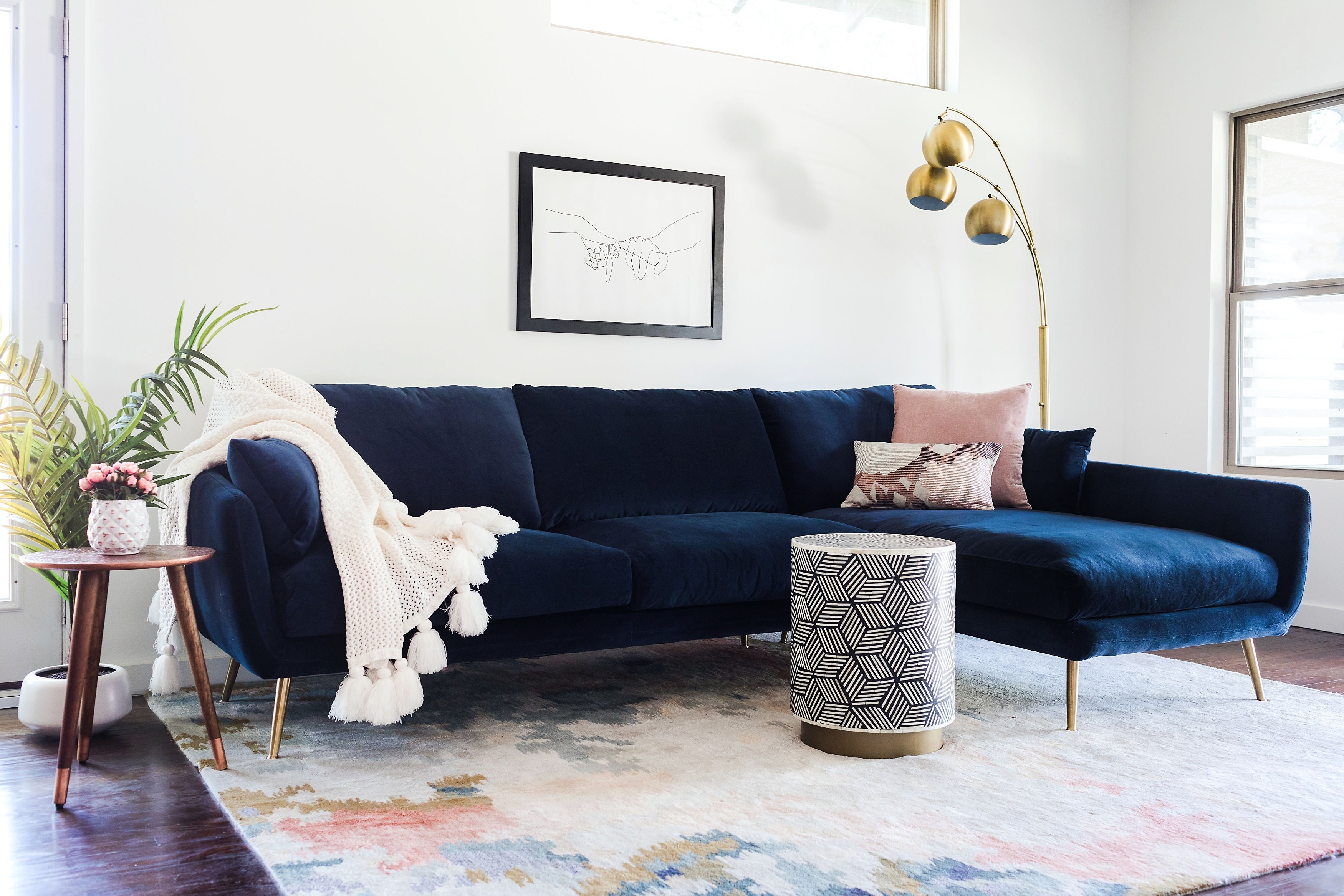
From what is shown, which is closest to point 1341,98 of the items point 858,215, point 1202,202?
point 1202,202

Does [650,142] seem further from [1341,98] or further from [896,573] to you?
[1341,98]

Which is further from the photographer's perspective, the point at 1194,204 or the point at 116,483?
the point at 1194,204

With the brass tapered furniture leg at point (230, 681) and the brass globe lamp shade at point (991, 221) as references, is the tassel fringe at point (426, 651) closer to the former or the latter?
the brass tapered furniture leg at point (230, 681)

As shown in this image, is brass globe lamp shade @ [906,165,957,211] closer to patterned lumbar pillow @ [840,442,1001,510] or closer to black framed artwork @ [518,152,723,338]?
black framed artwork @ [518,152,723,338]

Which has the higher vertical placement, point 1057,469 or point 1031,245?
point 1031,245

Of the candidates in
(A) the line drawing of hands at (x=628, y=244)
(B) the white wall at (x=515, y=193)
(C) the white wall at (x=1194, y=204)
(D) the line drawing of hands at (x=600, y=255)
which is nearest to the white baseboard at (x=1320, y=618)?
(C) the white wall at (x=1194, y=204)

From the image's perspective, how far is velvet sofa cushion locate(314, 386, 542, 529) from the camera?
9.91ft

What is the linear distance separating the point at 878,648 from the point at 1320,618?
2882mm

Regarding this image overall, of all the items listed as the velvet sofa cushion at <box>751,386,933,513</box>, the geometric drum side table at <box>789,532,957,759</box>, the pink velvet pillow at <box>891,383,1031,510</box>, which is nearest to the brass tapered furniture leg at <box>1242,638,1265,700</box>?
the pink velvet pillow at <box>891,383,1031,510</box>

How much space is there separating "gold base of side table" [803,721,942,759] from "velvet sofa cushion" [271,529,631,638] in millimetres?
622

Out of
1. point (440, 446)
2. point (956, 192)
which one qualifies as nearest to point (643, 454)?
point (440, 446)

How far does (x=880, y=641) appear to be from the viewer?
94.4 inches

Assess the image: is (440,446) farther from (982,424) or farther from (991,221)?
(991,221)

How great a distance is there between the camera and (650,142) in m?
3.96
